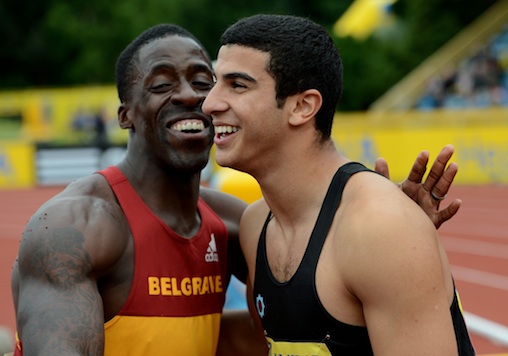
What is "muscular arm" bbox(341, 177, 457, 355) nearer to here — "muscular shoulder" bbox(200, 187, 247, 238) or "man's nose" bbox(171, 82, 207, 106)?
"man's nose" bbox(171, 82, 207, 106)

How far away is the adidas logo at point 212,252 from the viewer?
3643 millimetres

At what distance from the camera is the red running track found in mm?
8297

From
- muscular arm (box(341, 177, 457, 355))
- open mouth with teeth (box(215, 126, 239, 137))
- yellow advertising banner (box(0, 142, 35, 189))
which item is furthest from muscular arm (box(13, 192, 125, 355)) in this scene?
yellow advertising banner (box(0, 142, 35, 189))

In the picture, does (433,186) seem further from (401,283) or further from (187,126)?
(187,126)

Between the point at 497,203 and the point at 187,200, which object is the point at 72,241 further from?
the point at 497,203

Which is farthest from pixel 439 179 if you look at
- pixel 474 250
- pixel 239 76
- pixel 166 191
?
pixel 474 250

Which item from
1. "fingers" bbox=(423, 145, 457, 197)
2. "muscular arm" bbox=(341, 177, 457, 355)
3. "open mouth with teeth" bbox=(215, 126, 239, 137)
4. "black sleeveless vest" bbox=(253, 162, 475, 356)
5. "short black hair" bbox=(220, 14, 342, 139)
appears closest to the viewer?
"muscular arm" bbox=(341, 177, 457, 355)

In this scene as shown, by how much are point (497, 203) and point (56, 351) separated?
50.9ft

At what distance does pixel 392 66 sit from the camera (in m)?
32.1

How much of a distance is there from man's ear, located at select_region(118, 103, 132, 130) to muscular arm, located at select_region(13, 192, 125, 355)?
2.13 ft

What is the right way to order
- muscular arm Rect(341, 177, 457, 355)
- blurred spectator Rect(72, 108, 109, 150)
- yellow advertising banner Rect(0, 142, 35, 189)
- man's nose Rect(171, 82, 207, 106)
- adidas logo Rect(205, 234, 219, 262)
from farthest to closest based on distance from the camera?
blurred spectator Rect(72, 108, 109, 150)
yellow advertising banner Rect(0, 142, 35, 189)
adidas logo Rect(205, 234, 219, 262)
man's nose Rect(171, 82, 207, 106)
muscular arm Rect(341, 177, 457, 355)

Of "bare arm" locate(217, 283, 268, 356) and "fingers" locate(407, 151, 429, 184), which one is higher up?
"fingers" locate(407, 151, 429, 184)

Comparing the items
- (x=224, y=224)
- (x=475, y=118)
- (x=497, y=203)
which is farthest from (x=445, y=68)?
(x=224, y=224)

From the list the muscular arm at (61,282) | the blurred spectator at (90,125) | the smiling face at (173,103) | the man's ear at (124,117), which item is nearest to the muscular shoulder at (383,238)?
the muscular arm at (61,282)
